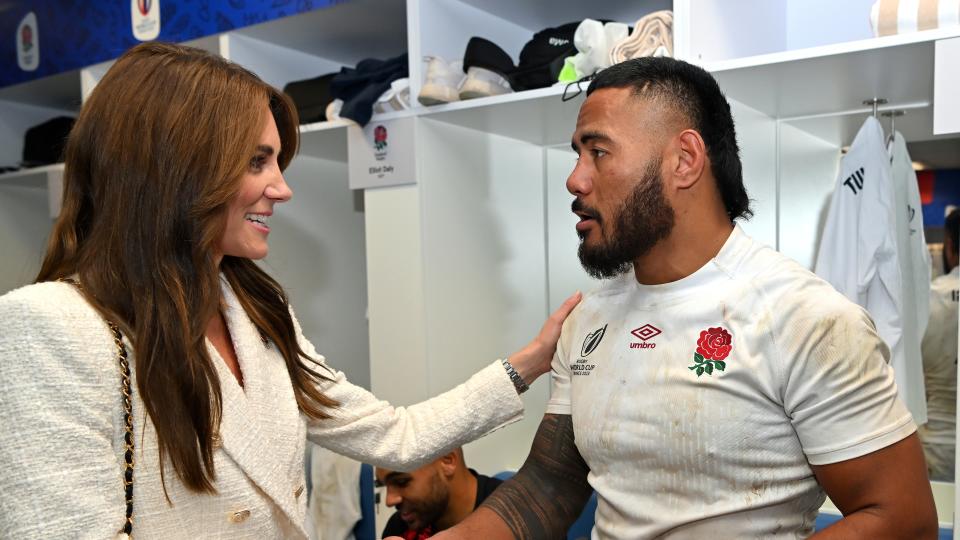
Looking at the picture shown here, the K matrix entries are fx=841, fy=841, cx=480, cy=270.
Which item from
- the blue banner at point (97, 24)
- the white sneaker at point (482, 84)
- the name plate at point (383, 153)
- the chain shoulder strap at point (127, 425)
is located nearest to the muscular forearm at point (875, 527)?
the chain shoulder strap at point (127, 425)

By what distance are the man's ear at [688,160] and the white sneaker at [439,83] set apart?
1205mm

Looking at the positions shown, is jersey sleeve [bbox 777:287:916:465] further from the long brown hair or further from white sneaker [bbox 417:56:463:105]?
white sneaker [bbox 417:56:463:105]

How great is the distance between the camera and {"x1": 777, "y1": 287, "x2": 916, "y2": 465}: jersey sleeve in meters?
1.33

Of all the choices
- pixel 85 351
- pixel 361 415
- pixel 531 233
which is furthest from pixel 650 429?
pixel 531 233

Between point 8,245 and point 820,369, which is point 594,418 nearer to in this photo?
point 820,369

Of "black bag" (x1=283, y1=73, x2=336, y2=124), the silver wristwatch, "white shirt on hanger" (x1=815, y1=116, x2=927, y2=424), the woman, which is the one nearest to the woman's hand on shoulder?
the silver wristwatch

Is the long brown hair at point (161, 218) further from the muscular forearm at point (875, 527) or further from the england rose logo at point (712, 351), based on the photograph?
the muscular forearm at point (875, 527)

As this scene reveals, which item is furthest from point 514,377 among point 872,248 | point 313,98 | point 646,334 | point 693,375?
point 313,98

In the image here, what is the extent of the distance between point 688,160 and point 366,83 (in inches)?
62.0

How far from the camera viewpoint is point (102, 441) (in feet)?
4.10

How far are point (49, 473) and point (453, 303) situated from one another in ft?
6.04

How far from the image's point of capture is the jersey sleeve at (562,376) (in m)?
1.79

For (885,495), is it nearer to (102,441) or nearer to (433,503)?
(102,441)

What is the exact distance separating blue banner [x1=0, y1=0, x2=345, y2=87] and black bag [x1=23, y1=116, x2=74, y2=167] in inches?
10.8
